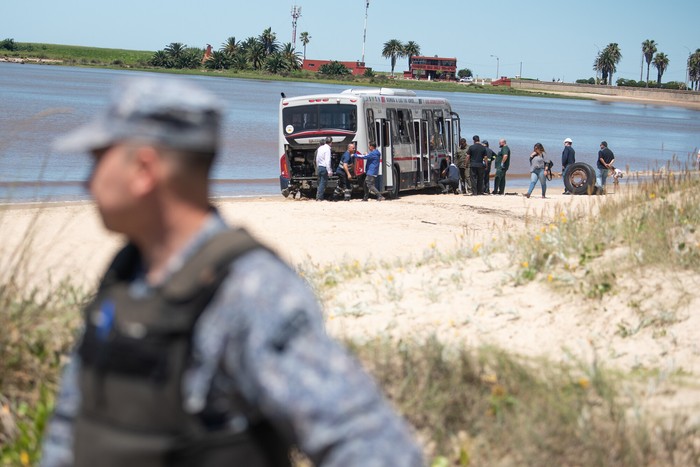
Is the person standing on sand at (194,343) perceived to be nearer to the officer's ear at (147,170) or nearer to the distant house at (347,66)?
the officer's ear at (147,170)

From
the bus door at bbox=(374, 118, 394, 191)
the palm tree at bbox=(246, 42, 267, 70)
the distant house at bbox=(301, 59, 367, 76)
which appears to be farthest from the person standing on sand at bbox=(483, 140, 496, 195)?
Result: the distant house at bbox=(301, 59, 367, 76)

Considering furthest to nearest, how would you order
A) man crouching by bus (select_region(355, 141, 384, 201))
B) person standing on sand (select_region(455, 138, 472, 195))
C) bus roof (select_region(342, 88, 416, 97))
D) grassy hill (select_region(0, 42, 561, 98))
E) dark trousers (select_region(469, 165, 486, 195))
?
grassy hill (select_region(0, 42, 561, 98)) < person standing on sand (select_region(455, 138, 472, 195)) < dark trousers (select_region(469, 165, 486, 195)) < bus roof (select_region(342, 88, 416, 97)) < man crouching by bus (select_region(355, 141, 384, 201))

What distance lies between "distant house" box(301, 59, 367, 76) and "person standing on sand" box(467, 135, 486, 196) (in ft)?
461

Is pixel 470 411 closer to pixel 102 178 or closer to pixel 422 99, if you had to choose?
pixel 102 178

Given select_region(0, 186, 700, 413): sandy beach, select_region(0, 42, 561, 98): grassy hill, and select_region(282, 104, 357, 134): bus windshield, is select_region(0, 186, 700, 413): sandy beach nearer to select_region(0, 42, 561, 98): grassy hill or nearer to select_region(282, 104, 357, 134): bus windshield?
select_region(282, 104, 357, 134): bus windshield

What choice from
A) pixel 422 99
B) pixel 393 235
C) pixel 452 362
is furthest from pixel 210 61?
pixel 452 362

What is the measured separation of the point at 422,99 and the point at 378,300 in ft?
61.9

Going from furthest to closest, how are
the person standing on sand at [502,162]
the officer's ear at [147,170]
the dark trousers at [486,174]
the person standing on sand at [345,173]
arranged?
1. the dark trousers at [486,174]
2. the person standing on sand at [502,162]
3. the person standing on sand at [345,173]
4. the officer's ear at [147,170]

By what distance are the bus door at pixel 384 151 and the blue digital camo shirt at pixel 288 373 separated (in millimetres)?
21240

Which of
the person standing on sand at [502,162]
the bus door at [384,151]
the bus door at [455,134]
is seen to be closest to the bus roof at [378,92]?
the bus door at [384,151]

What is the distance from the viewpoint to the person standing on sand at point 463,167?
2627cm

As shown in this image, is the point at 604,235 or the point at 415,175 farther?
the point at 415,175

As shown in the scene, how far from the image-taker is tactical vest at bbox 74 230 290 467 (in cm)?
178

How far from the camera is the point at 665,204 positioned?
28.8 ft
